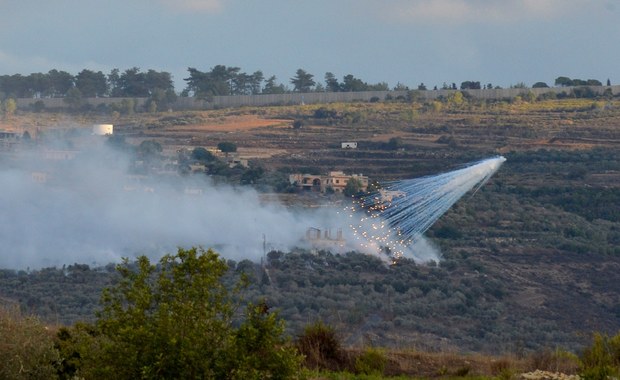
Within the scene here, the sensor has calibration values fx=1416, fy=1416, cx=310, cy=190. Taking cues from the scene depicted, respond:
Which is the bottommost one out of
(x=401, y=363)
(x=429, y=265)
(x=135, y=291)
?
(x=429, y=265)

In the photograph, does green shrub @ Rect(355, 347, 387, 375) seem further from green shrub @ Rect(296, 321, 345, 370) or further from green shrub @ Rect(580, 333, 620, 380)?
green shrub @ Rect(580, 333, 620, 380)

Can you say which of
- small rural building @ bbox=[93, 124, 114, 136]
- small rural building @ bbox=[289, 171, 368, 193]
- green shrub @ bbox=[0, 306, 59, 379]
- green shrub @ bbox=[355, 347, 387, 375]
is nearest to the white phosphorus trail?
small rural building @ bbox=[289, 171, 368, 193]

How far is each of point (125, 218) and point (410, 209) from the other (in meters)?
10.2

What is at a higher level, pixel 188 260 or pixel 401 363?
pixel 188 260

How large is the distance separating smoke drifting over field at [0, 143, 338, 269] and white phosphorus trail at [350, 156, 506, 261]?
1617 mm

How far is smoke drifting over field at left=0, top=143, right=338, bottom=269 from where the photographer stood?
44.5 metres

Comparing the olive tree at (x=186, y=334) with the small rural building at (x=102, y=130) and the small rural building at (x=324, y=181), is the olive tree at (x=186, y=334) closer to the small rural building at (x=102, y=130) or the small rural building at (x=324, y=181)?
the small rural building at (x=324, y=181)

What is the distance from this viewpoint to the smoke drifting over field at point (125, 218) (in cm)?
4447

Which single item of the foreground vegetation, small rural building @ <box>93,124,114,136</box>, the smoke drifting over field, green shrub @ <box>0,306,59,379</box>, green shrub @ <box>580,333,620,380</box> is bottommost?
the smoke drifting over field

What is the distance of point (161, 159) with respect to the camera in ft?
208

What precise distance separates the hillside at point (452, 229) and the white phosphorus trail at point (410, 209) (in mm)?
782

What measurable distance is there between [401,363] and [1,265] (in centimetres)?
2683

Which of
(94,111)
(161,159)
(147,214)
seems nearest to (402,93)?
(94,111)

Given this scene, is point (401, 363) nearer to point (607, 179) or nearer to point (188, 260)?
point (188, 260)
